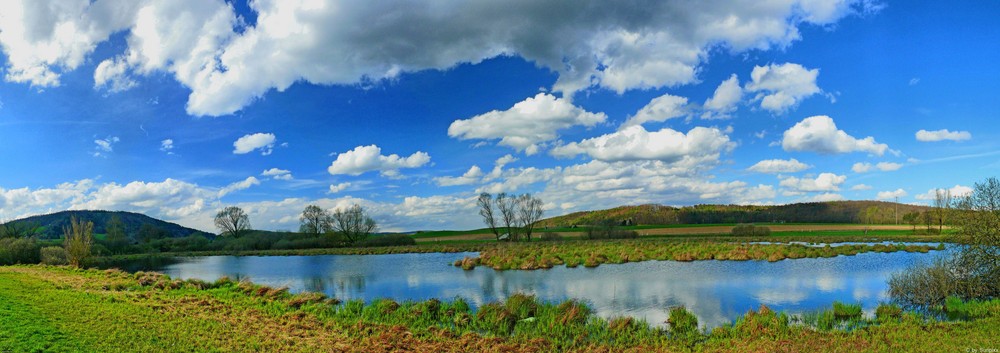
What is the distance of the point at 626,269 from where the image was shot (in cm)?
3130

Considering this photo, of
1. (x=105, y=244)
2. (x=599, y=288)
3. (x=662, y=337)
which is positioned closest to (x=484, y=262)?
(x=599, y=288)

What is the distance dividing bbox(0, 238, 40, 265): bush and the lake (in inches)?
1134

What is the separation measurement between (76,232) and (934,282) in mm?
52456

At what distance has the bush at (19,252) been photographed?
4638 cm

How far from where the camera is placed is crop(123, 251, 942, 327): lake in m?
18.0

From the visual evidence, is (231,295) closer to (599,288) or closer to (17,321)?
(17,321)

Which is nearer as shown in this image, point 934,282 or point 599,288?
point 934,282

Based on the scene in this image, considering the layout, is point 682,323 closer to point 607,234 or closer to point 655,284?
point 655,284

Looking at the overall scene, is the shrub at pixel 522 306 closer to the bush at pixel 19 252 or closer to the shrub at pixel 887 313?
the shrub at pixel 887 313

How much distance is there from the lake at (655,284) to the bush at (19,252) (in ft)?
94.5

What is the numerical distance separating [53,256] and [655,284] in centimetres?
4863

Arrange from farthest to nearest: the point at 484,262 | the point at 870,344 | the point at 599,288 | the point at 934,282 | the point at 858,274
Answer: the point at 484,262 < the point at 858,274 < the point at 599,288 < the point at 934,282 < the point at 870,344

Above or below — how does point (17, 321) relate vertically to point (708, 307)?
above

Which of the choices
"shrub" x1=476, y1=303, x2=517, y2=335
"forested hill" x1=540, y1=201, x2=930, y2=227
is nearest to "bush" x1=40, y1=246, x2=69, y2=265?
"shrub" x1=476, y1=303, x2=517, y2=335
